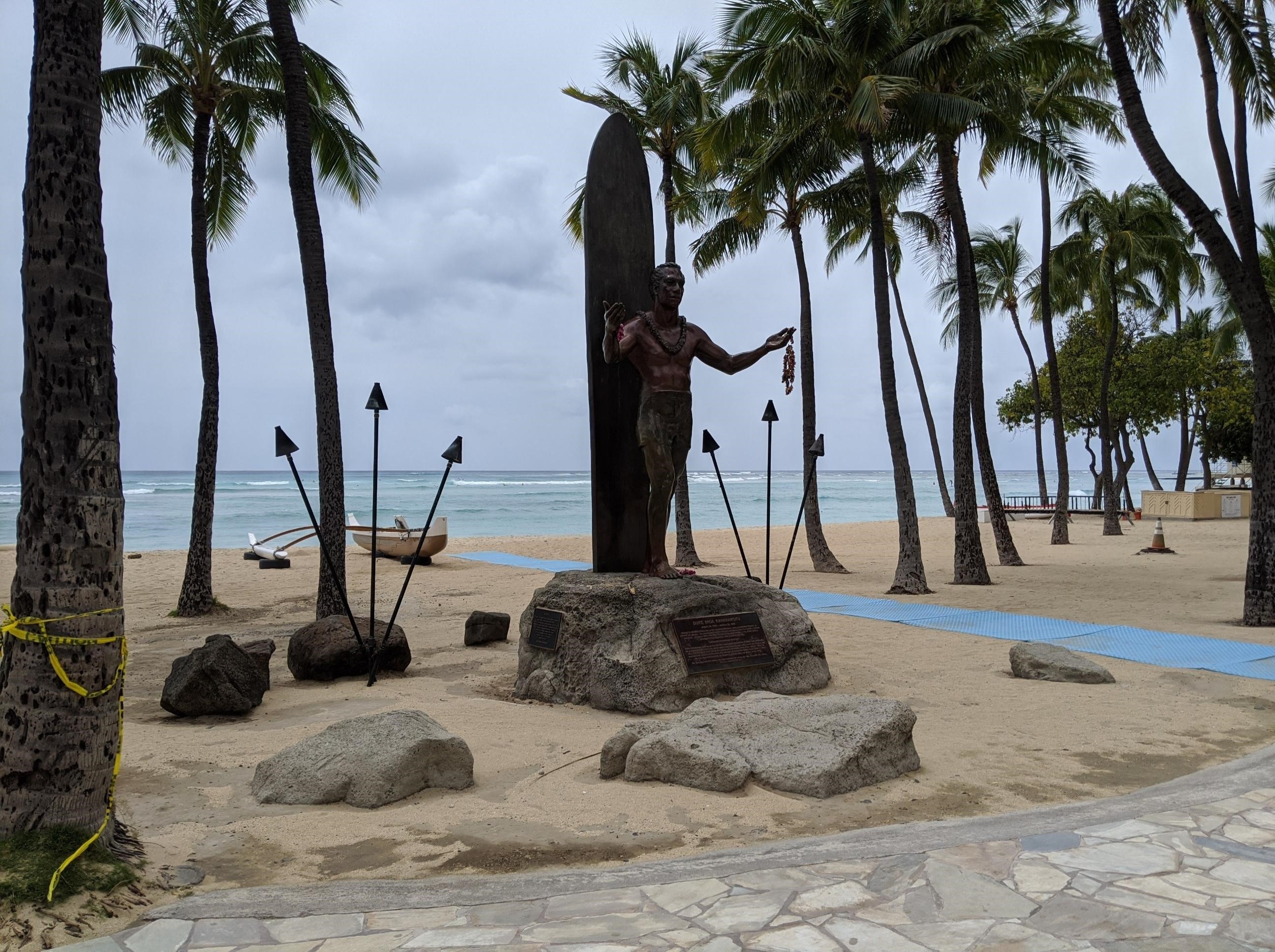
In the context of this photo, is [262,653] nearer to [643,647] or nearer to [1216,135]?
[643,647]

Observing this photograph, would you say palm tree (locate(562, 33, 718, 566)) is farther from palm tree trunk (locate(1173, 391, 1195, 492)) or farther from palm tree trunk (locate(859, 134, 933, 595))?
palm tree trunk (locate(1173, 391, 1195, 492))

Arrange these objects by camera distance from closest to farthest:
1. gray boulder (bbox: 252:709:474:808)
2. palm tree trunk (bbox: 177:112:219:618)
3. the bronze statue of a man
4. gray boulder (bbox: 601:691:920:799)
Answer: gray boulder (bbox: 252:709:474:808), gray boulder (bbox: 601:691:920:799), the bronze statue of a man, palm tree trunk (bbox: 177:112:219:618)

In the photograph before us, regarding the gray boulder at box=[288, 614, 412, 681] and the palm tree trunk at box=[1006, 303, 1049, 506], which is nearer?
the gray boulder at box=[288, 614, 412, 681]

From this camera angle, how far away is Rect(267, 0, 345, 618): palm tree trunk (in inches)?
360

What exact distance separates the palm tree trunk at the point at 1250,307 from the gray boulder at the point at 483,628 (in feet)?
23.6

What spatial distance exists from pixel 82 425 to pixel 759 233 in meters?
15.2

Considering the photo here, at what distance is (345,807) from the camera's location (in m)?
4.07

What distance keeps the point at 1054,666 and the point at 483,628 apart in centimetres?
495

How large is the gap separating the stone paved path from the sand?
0.42 m

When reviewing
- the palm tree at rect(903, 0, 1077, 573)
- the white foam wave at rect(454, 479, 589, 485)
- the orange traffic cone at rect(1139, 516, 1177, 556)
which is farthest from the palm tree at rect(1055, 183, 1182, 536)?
the white foam wave at rect(454, 479, 589, 485)

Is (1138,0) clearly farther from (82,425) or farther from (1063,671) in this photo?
(82,425)

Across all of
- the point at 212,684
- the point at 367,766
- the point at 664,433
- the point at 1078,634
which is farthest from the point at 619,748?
the point at 1078,634

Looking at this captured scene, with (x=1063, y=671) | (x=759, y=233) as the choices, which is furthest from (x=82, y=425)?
(x=759, y=233)

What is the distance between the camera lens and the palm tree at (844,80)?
11664mm
